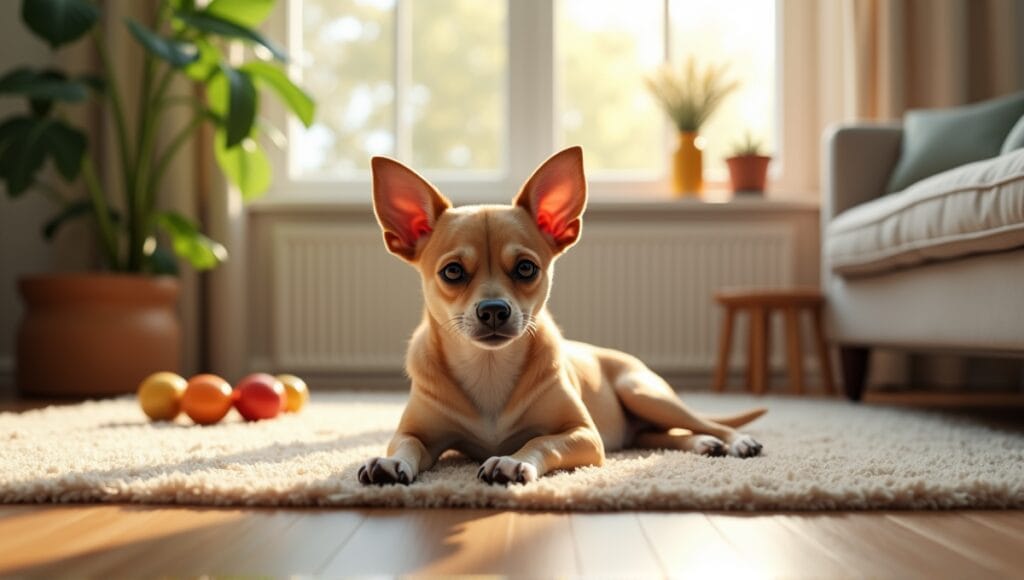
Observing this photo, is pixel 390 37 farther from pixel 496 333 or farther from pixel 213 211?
pixel 496 333

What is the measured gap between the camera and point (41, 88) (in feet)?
11.7

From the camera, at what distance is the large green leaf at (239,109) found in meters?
3.65

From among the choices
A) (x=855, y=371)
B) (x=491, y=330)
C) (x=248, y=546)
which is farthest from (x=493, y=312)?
(x=855, y=371)

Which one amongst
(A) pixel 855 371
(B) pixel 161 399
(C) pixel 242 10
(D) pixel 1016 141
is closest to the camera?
(B) pixel 161 399

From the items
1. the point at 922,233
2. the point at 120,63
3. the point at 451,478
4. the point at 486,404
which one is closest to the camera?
the point at 451,478

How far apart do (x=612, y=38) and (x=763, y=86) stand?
2.86 feet

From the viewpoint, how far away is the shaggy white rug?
5.09 feet

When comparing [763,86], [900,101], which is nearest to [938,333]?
[900,101]

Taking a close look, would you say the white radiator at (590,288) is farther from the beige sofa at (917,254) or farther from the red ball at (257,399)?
the red ball at (257,399)

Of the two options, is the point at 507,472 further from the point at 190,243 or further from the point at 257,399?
the point at 190,243

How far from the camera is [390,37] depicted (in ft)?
16.3

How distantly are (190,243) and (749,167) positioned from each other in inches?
105

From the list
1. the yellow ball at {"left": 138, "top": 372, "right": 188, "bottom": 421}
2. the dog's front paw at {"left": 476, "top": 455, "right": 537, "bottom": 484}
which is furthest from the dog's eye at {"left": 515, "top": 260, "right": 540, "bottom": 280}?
the yellow ball at {"left": 138, "top": 372, "right": 188, "bottom": 421}

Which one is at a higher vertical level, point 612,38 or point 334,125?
point 612,38
